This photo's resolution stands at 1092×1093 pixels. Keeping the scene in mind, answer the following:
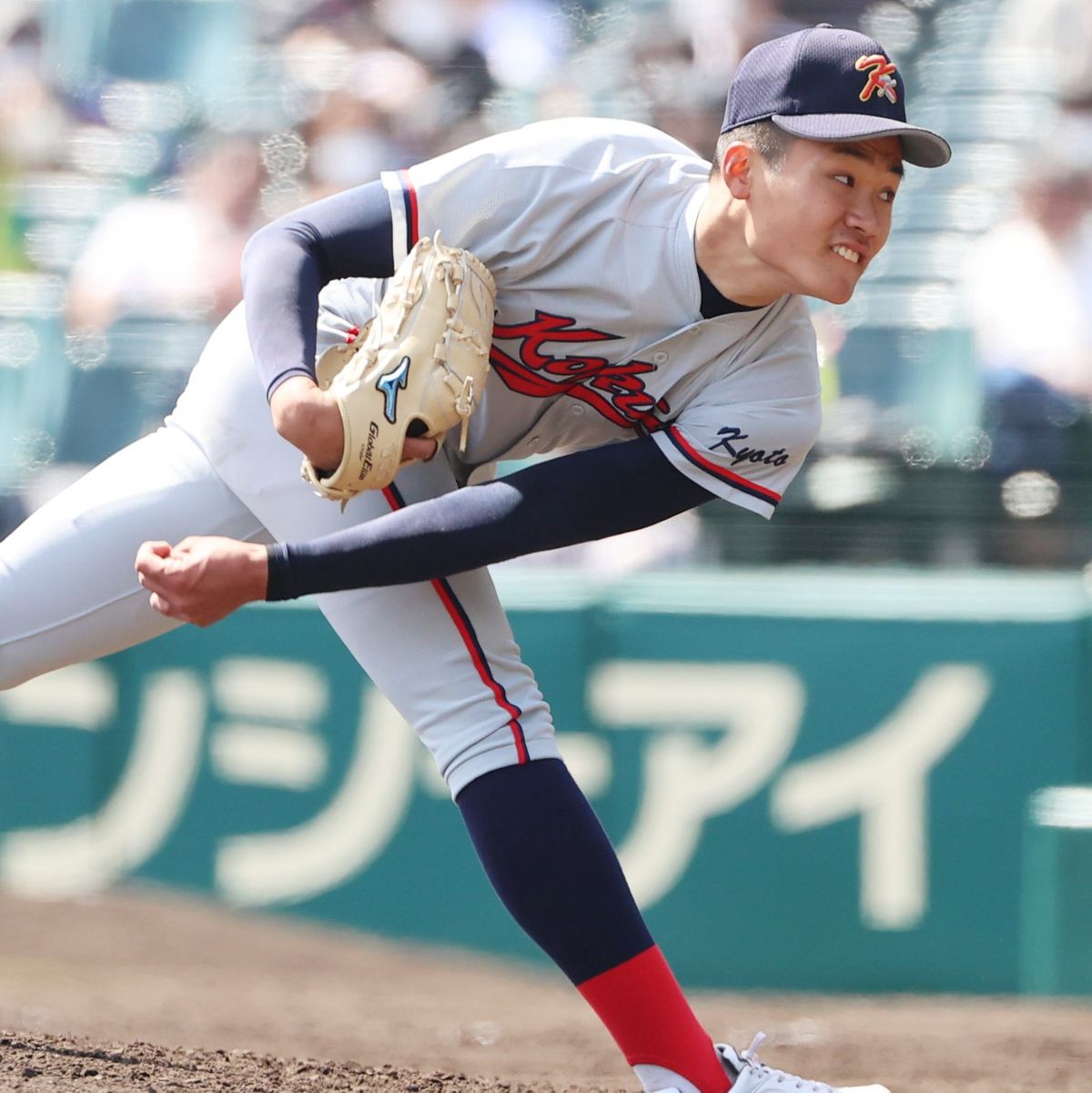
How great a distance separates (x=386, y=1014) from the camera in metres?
3.39

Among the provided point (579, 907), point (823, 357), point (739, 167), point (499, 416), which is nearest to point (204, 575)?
point (499, 416)

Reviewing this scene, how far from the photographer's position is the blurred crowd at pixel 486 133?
4.02 meters

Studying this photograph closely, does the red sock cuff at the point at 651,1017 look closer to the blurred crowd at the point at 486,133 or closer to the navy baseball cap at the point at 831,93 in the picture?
the navy baseball cap at the point at 831,93

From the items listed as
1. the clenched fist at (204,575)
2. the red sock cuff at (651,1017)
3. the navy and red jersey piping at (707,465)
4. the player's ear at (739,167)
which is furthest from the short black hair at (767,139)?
the red sock cuff at (651,1017)

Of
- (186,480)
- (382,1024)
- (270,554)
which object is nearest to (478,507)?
(270,554)

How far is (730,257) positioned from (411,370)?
384 millimetres

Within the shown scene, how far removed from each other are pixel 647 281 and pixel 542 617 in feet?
6.29

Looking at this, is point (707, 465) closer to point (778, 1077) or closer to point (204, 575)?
point (204, 575)

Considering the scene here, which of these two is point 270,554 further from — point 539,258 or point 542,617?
point 542,617

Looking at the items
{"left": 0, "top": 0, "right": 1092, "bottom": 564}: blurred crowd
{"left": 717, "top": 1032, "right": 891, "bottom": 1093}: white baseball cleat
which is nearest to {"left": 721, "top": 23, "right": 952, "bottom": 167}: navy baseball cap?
{"left": 717, "top": 1032, "right": 891, "bottom": 1093}: white baseball cleat

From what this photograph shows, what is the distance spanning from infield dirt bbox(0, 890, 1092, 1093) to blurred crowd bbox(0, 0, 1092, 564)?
110cm

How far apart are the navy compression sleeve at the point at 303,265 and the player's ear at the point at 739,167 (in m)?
0.38

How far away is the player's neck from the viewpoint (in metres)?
1.83

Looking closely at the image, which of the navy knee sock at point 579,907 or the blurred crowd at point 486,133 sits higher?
the blurred crowd at point 486,133
